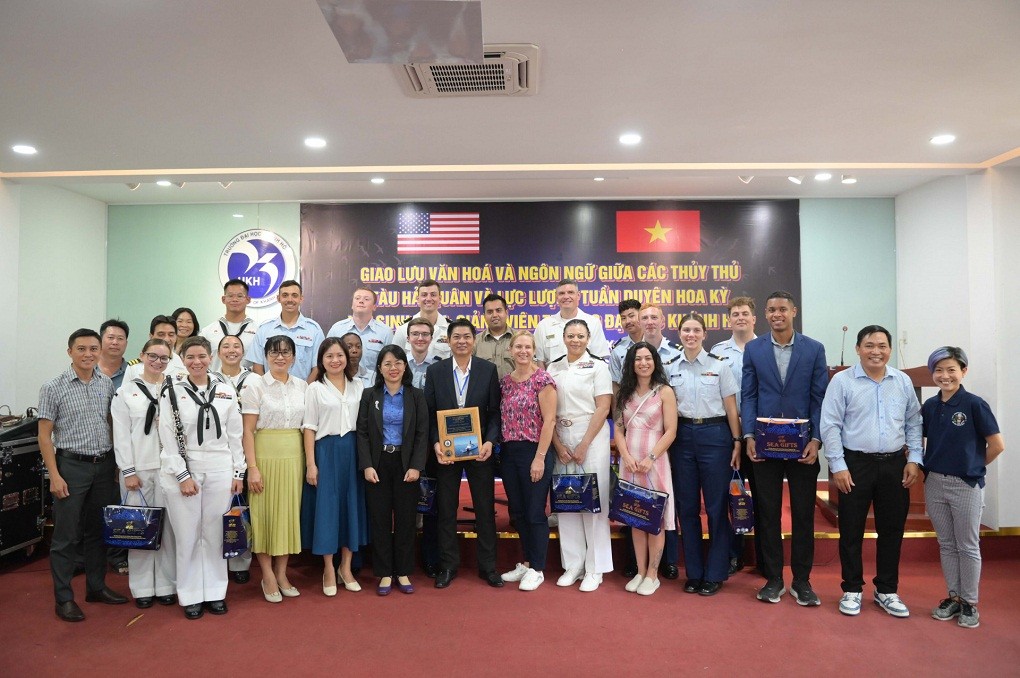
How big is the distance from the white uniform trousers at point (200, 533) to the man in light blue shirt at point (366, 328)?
145 centimetres

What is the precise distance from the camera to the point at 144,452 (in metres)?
4.04

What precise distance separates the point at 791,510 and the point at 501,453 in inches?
75.2

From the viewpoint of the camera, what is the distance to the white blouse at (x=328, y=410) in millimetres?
4312

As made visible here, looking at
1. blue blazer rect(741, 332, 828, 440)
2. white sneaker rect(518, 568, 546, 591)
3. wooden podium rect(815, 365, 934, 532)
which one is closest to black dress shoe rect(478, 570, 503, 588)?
white sneaker rect(518, 568, 546, 591)

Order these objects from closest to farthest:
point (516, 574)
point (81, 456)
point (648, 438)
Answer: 1. point (81, 456)
2. point (648, 438)
3. point (516, 574)

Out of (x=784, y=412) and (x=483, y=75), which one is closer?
(x=483, y=75)

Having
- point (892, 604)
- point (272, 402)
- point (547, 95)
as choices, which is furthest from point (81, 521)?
point (892, 604)

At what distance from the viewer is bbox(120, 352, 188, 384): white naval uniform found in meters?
4.12

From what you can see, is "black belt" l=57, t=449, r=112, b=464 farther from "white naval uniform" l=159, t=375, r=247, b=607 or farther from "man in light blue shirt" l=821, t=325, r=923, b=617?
"man in light blue shirt" l=821, t=325, r=923, b=617

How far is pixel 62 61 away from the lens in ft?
11.8

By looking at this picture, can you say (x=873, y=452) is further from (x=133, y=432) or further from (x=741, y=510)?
(x=133, y=432)

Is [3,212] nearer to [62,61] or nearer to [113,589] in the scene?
[62,61]

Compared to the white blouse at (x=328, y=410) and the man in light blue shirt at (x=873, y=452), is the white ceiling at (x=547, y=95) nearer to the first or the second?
the man in light blue shirt at (x=873, y=452)

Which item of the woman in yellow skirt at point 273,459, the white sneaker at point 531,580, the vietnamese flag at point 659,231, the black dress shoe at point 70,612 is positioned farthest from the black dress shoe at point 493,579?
the vietnamese flag at point 659,231
